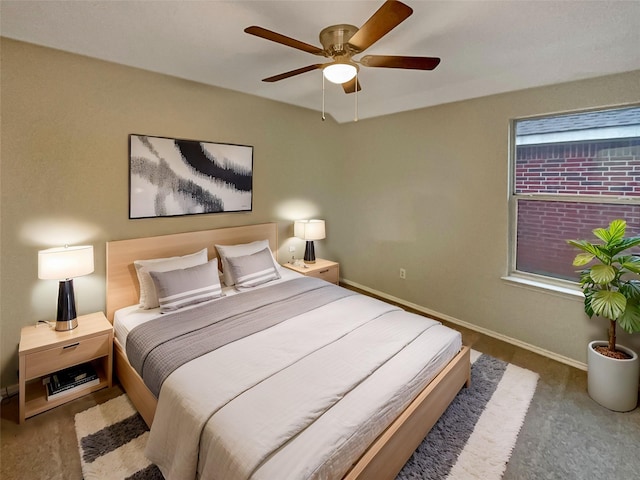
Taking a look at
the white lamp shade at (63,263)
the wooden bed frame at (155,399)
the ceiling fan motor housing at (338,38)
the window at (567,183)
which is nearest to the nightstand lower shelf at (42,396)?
the wooden bed frame at (155,399)

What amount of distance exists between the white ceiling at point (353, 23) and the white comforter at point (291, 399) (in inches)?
78.0

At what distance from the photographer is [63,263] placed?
2.11m

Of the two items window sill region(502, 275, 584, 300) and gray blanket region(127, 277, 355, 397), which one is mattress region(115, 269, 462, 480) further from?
window sill region(502, 275, 584, 300)

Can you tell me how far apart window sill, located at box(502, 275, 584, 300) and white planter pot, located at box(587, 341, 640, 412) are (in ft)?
1.83

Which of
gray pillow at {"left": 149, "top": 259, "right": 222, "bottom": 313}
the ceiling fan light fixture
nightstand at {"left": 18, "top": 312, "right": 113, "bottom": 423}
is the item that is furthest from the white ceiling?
nightstand at {"left": 18, "top": 312, "right": 113, "bottom": 423}

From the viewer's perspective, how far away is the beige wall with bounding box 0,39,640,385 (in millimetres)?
2234

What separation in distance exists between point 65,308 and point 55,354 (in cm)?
31

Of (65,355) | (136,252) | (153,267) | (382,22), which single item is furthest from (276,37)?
(65,355)

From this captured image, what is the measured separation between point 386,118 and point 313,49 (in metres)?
2.32

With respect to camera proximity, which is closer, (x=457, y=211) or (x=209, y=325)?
(x=209, y=325)

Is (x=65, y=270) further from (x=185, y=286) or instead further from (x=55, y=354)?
(x=185, y=286)

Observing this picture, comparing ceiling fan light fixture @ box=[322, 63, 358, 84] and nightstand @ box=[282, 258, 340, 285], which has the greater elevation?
ceiling fan light fixture @ box=[322, 63, 358, 84]

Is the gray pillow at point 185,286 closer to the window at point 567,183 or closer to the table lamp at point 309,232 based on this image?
the table lamp at point 309,232

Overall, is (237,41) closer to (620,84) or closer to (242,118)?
(242,118)
